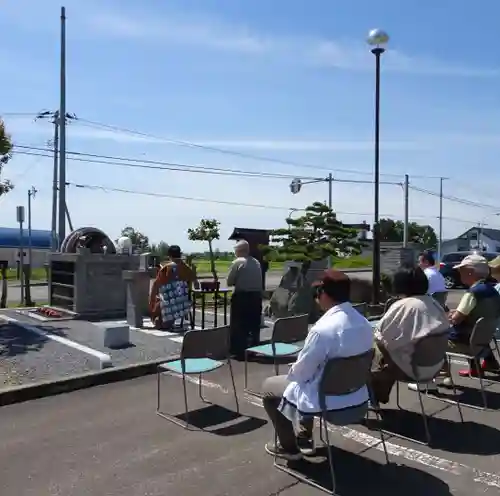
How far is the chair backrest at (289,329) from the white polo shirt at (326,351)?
216 centimetres

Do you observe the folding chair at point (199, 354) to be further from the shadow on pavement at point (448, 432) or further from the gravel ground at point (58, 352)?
the gravel ground at point (58, 352)

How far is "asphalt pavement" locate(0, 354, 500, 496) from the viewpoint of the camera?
4.08m

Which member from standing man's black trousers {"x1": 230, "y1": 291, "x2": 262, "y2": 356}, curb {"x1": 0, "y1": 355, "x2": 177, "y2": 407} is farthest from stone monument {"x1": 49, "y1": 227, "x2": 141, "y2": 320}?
curb {"x1": 0, "y1": 355, "x2": 177, "y2": 407}

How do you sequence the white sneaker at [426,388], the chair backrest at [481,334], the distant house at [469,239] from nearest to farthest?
1. the chair backrest at [481,334]
2. the white sneaker at [426,388]
3. the distant house at [469,239]

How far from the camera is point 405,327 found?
502 centimetres

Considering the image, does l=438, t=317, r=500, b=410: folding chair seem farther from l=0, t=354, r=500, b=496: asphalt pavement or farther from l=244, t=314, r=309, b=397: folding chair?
l=244, t=314, r=309, b=397: folding chair

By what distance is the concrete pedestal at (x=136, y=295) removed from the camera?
11.4 m

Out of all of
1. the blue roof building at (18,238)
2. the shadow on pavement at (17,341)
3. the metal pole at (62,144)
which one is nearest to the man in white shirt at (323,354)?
the shadow on pavement at (17,341)

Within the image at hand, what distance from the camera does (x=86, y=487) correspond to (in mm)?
4059

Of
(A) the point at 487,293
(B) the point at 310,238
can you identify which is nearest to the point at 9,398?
(A) the point at 487,293

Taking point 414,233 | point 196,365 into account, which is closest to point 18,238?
point 414,233

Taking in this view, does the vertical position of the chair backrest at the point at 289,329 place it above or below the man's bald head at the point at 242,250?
below

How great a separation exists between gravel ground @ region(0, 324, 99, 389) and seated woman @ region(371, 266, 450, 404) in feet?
13.0

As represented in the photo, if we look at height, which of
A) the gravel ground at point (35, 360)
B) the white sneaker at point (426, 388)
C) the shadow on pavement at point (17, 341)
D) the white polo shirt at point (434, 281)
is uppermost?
the white polo shirt at point (434, 281)
